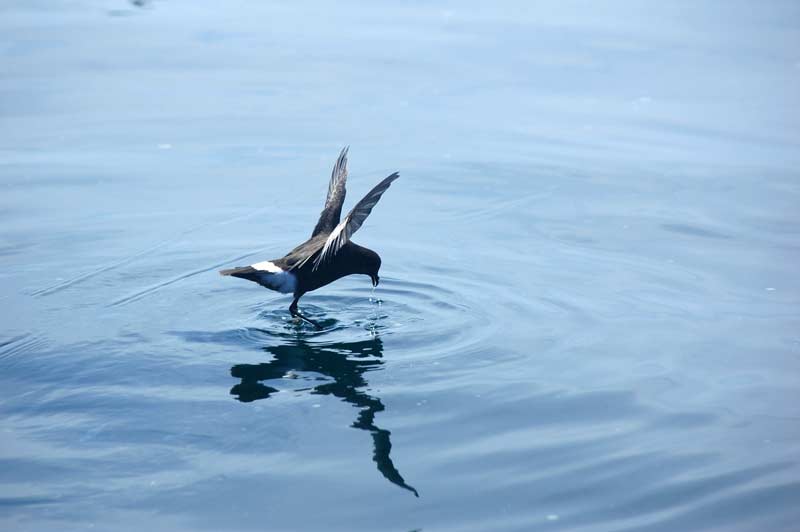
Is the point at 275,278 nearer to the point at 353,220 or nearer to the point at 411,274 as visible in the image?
the point at 353,220

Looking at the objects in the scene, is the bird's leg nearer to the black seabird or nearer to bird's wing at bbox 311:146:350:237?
the black seabird

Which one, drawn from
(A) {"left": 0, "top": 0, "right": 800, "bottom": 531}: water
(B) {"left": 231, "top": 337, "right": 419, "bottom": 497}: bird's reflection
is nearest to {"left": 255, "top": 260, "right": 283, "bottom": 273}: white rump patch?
(A) {"left": 0, "top": 0, "right": 800, "bottom": 531}: water

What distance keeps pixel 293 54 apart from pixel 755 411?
9930 millimetres

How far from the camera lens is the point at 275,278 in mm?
7742

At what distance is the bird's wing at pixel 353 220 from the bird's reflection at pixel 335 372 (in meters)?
0.68

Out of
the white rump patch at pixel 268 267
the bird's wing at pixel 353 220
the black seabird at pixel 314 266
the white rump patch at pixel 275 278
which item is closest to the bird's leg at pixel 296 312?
the black seabird at pixel 314 266

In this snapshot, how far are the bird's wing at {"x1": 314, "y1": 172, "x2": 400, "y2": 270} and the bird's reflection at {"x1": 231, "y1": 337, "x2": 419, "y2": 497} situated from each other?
2.24 ft

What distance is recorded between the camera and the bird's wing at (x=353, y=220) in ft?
22.4

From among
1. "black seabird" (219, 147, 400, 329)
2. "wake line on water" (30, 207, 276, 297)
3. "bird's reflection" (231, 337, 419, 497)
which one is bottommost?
"bird's reflection" (231, 337, 419, 497)

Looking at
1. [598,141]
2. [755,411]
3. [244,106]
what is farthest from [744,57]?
[755,411]

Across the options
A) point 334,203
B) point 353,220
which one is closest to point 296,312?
point 334,203

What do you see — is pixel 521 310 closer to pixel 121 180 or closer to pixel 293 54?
pixel 121 180

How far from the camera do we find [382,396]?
6578 mm

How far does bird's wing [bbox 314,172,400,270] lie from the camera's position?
6.84 metres
